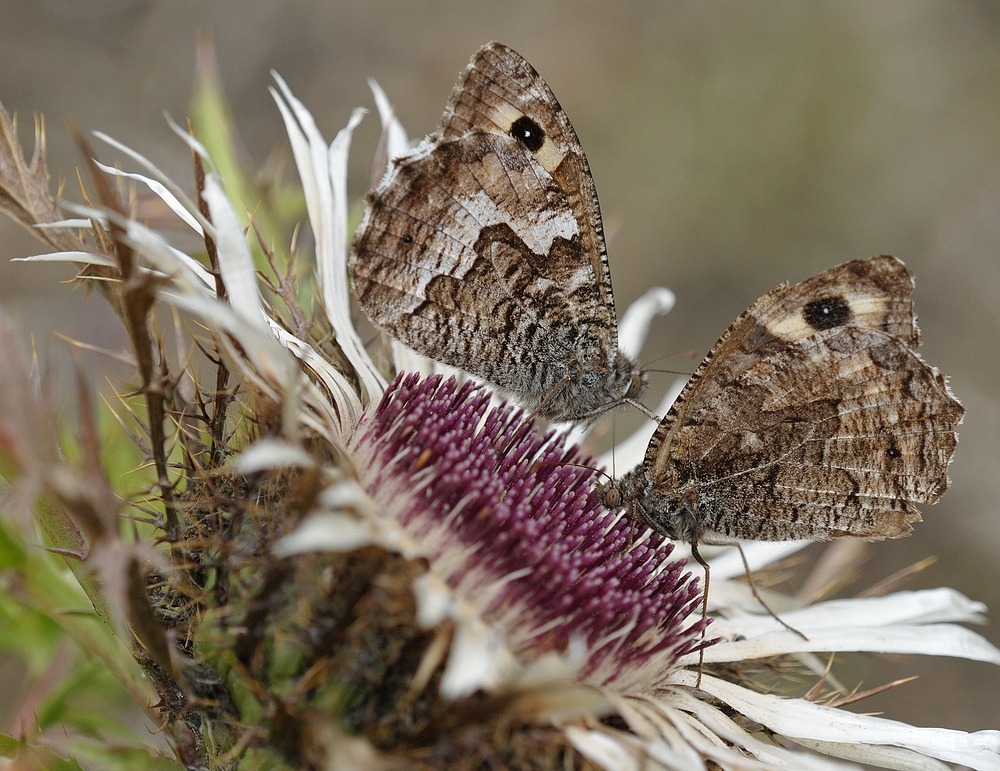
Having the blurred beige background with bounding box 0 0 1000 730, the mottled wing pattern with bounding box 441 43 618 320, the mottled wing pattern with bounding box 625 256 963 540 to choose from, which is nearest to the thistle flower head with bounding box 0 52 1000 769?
the mottled wing pattern with bounding box 625 256 963 540

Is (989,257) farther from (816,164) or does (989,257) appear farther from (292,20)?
(292,20)

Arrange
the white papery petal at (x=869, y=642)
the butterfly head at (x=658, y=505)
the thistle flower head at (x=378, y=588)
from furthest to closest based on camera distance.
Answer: the white papery petal at (x=869, y=642) → the butterfly head at (x=658, y=505) → the thistle flower head at (x=378, y=588)

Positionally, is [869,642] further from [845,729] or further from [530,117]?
[530,117]

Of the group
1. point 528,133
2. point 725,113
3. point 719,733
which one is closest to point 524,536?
point 719,733

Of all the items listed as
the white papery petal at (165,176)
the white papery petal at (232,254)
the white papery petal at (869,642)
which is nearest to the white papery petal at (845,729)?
the white papery petal at (869,642)

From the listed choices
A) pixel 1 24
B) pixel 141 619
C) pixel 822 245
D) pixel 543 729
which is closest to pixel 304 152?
pixel 141 619

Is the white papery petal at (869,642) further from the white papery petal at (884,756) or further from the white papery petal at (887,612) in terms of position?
the white papery petal at (884,756)

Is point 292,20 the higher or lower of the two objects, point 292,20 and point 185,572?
the higher
